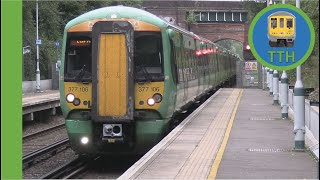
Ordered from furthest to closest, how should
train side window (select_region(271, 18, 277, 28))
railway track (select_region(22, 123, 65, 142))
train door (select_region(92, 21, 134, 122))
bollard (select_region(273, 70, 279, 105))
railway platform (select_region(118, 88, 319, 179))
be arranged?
bollard (select_region(273, 70, 279, 105)) → railway track (select_region(22, 123, 65, 142)) → train door (select_region(92, 21, 134, 122)) → railway platform (select_region(118, 88, 319, 179)) → train side window (select_region(271, 18, 277, 28))

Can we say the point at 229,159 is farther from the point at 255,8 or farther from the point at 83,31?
the point at 255,8

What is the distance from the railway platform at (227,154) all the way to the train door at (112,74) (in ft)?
3.92

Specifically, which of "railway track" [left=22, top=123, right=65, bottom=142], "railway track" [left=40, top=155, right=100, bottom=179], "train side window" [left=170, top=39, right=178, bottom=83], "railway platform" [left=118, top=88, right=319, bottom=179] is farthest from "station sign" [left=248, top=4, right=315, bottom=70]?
"railway track" [left=22, top=123, right=65, bottom=142]

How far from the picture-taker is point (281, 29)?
8797 millimetres

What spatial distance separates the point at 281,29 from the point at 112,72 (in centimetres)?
431

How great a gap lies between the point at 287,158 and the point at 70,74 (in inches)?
186

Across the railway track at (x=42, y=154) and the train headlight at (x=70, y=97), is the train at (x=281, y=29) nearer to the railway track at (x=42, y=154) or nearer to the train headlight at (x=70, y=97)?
the train headlight at (x=70, y=97)

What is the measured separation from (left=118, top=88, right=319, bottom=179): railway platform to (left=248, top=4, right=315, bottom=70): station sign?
164cm

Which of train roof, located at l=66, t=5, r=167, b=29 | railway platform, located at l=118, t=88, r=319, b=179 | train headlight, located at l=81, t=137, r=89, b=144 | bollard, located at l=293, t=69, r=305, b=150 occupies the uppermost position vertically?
train roof, located at l=66, t=5, r=167, b=29

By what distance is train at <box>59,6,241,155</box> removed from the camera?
12.1 metres

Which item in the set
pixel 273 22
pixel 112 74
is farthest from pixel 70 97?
pixel 273 22

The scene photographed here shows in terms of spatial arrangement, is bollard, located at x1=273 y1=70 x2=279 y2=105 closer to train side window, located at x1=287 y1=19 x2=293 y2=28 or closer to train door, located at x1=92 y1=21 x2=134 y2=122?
train door, located at x1=92 y1=21 x2=134 y2=122

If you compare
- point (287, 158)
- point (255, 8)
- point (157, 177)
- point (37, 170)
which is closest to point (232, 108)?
point (37, 170)

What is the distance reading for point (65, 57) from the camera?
1266cm
